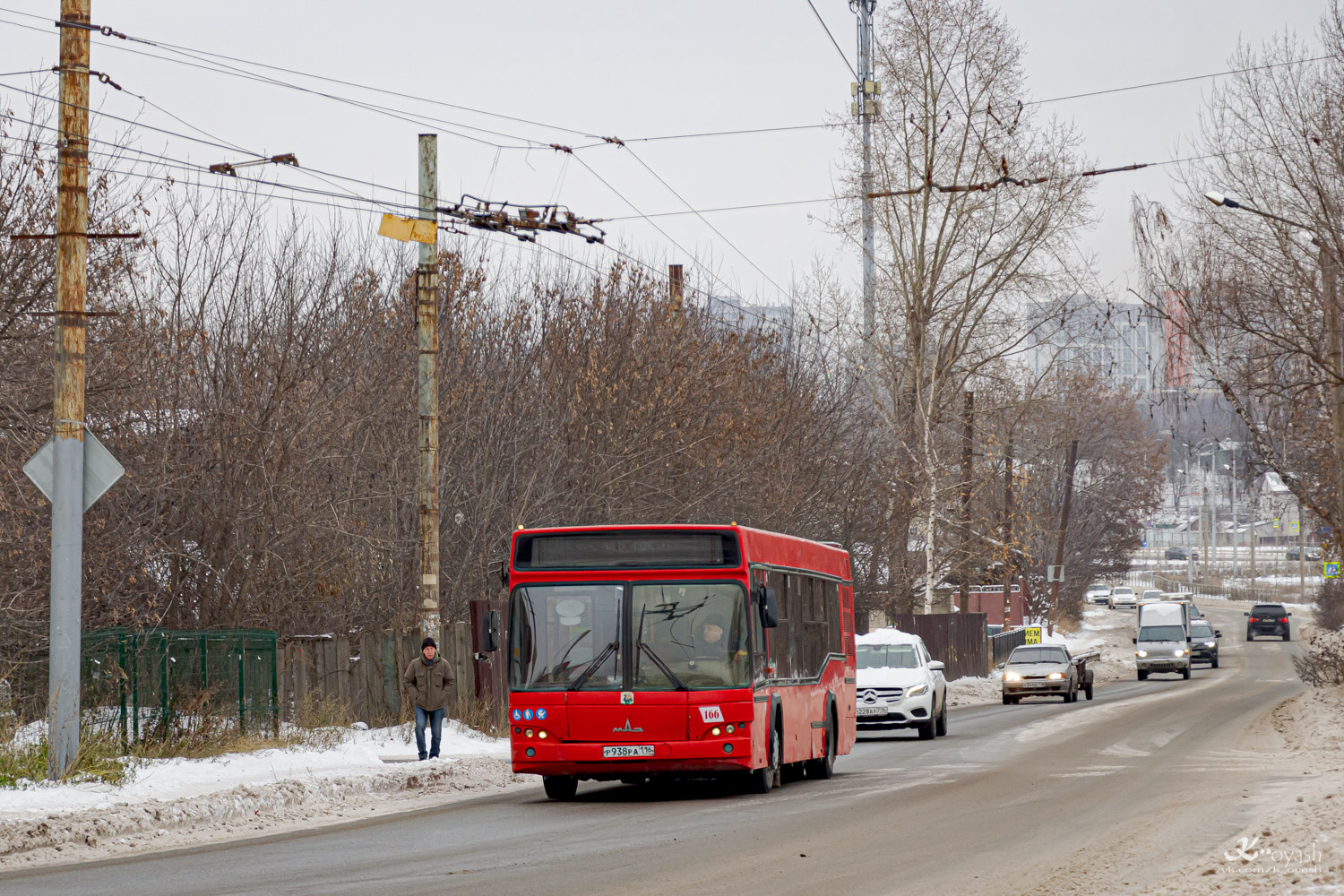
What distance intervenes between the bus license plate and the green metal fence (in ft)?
19.5

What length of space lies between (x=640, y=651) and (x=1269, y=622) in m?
76.0

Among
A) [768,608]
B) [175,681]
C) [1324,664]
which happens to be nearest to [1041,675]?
[1324,664]

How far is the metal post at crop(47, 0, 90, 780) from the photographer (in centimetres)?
1597

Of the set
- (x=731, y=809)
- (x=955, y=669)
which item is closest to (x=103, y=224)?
(x=731, y=809)

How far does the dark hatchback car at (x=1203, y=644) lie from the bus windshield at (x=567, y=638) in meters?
53.4

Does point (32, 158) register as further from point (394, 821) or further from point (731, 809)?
point (731, 809)

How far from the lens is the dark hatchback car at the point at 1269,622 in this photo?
282 feet

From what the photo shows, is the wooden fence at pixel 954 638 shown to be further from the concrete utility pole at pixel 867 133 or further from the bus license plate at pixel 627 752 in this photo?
the bus license plate at pixel 627 752

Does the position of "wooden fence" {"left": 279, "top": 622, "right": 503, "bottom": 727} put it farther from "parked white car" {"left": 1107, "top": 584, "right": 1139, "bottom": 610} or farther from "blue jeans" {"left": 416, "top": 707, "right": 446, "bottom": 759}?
"parked white car" {"left": 1107, "top": 584, "right": 1139, "bottom": 610}

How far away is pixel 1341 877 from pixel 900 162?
42.9 metres

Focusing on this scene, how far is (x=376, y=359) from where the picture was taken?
3011 cm

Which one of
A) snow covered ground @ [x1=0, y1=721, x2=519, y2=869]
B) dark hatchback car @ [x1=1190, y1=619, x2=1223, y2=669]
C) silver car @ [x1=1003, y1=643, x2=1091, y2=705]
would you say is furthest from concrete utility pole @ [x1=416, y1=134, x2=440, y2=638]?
dark hatchback car @ [x1=1190, y1=619, x2=1223, y2=669]

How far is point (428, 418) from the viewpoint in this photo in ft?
72.0

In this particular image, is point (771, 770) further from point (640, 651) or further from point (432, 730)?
point (432, 730)
